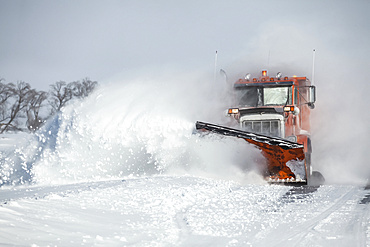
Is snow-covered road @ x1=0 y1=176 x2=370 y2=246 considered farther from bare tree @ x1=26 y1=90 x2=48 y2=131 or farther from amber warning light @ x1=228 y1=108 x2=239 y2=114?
bare tree @ x1=26 y1=90 x2=48 y2=131

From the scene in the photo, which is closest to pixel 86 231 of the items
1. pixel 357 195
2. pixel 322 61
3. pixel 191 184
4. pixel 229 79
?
pixel 191 184

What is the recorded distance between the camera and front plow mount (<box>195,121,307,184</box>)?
28.5 feet

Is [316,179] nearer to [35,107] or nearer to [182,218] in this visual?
[182,218]

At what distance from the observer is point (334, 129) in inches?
457

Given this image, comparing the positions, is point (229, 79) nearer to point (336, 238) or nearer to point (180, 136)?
point (180, 136)

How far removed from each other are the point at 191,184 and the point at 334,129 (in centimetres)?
570

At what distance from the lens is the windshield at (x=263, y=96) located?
10.5 m

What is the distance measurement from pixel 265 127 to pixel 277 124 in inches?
11.7

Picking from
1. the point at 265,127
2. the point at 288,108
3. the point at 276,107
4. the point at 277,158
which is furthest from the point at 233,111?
the point at 277,158

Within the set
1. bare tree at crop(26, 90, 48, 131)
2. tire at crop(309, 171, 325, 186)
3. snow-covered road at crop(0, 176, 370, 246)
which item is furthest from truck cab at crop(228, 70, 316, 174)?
bare tree at crop(26, 90, 48, 131)

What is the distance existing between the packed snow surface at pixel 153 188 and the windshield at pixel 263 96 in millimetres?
749

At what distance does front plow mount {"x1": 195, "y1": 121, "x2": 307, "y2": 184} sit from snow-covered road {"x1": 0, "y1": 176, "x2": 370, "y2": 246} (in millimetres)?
1553

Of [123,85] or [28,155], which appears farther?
[123,85]

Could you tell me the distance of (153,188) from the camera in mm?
7086
